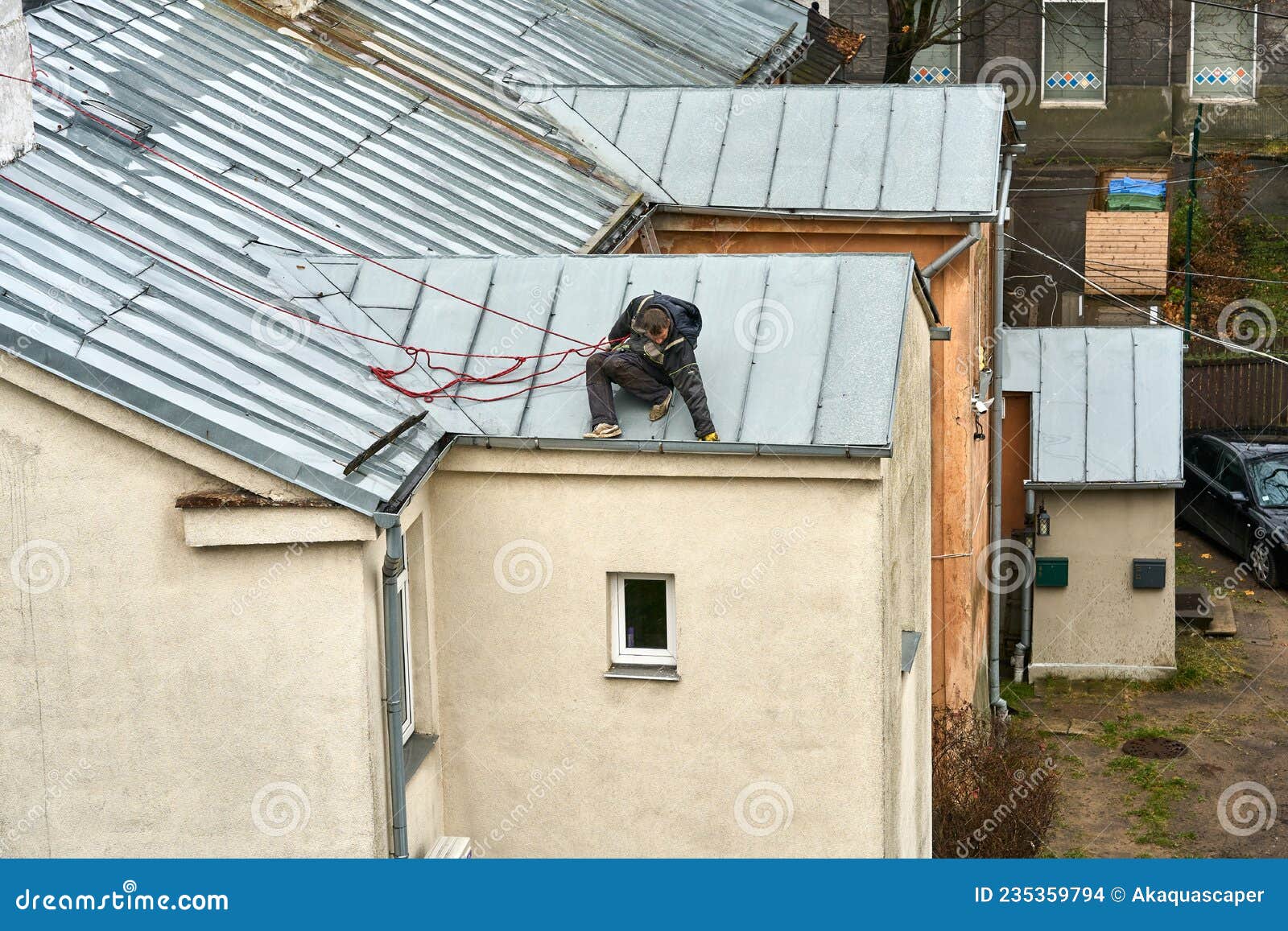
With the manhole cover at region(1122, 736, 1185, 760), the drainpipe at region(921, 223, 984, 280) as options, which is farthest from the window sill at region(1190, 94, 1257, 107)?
the drainpipe at region(921, 223, 984, 280)

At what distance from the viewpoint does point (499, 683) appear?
9.96m

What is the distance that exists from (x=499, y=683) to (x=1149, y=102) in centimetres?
3046

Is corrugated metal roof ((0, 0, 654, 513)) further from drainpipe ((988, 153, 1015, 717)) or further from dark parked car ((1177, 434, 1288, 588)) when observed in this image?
dark parked car ((1177, 434, 1288, 588))

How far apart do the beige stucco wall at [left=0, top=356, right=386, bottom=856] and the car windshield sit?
19.0 metres

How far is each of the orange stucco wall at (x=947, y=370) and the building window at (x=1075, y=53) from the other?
752 inches

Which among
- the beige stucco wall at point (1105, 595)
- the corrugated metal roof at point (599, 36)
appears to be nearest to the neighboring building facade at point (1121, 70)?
the corrugated metal roof at point (599, 36)

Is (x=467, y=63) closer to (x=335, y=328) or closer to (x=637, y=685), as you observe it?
(x=335, y=328)

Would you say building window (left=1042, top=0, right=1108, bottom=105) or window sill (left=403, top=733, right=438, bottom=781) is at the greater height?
building window (left=1042, top=0, right=1108, bottom=105)

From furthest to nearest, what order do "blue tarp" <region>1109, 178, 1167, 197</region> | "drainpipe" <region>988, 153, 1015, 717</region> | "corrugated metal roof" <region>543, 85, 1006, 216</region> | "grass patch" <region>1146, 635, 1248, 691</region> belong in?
"blue tarp" <region>1109, 178, 1167, 197</region>, "grass patch" <region>1146, 635, 1248, 691</region>, "drainpipe" <region>988, 153, 1015, 717</region>, "corrugated metal roof" <region>543, 85, 1006, 216</region>

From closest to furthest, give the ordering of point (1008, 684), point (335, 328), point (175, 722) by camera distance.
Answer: point (175, 722) < point (335, 328) < point (1008, 684)

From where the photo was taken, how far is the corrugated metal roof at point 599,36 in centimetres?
1628

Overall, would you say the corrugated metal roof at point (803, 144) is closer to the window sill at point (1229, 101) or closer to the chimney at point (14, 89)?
the chimney at point (14, 89)

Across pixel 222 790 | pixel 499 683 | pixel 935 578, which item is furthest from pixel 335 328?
pixel 935 578

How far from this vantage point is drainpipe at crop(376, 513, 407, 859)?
28.5 ft
